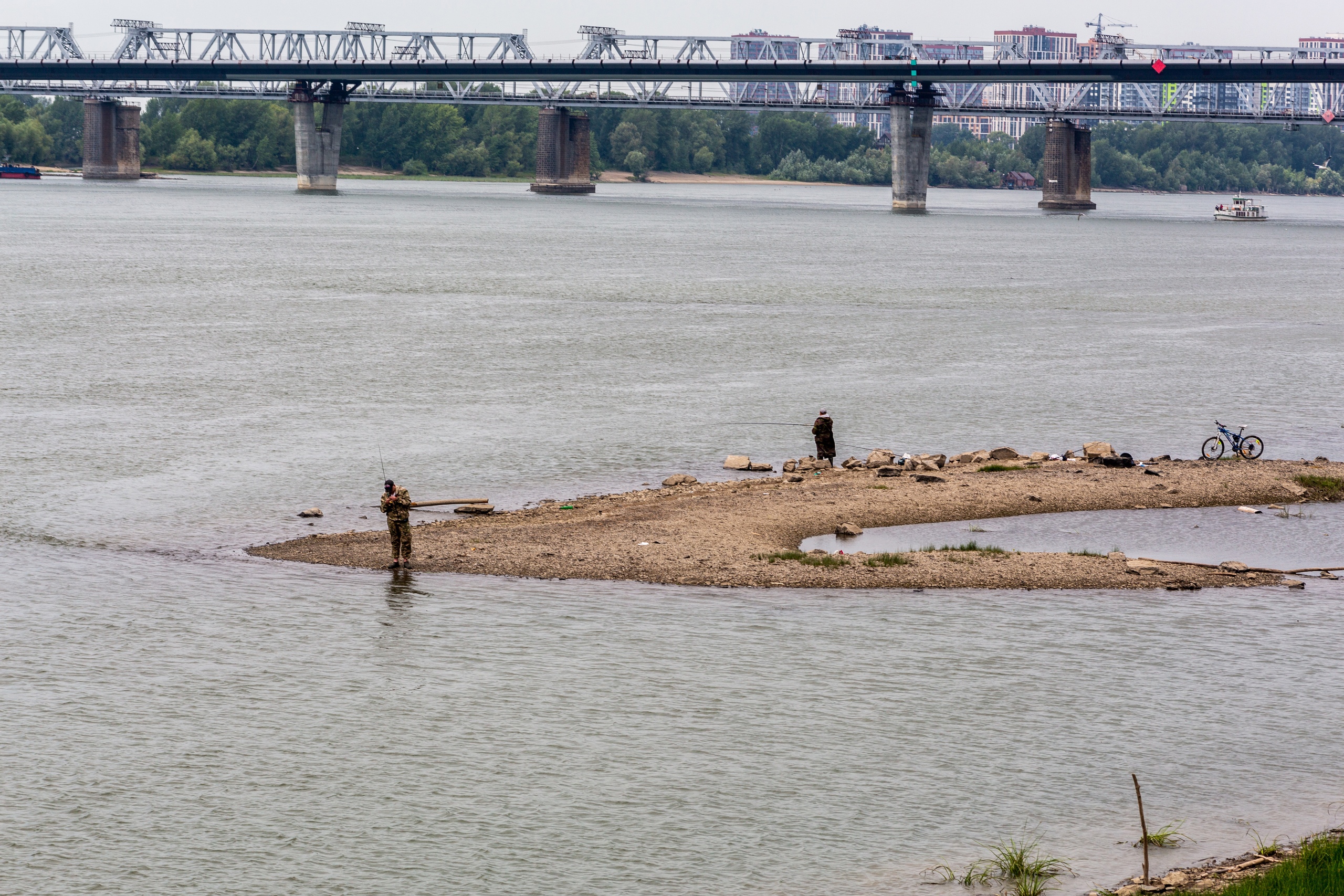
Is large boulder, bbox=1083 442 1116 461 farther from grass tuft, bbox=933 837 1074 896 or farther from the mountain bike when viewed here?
grass tuft, bbox=933 837 1074 896

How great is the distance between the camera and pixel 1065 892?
18.5 m

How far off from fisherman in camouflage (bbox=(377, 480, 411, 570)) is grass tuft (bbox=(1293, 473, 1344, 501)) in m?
24.1

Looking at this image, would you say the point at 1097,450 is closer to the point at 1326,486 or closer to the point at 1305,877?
the point at 1326,486

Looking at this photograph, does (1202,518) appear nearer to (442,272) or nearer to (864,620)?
(864,620)

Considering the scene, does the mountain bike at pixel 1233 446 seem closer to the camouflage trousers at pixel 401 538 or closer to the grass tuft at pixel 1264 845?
the camouflage trousers at pixel 401 538

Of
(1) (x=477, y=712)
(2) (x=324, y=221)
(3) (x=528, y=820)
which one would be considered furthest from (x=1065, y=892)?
(2) (x=324, y=221)

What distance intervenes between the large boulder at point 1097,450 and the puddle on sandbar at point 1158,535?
508 centimetres

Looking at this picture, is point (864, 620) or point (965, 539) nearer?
point (864, 620)

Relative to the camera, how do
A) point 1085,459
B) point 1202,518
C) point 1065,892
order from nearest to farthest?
1. point 1065,892
2. point 1202,518
3. point 1085,459

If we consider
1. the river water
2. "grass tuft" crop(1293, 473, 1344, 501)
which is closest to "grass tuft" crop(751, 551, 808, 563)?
the river water

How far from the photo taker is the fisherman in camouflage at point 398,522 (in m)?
32.2

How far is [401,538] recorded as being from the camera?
33031 millimetres

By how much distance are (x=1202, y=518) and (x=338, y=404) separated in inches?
1177

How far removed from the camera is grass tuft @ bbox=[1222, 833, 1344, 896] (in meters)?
16.6
